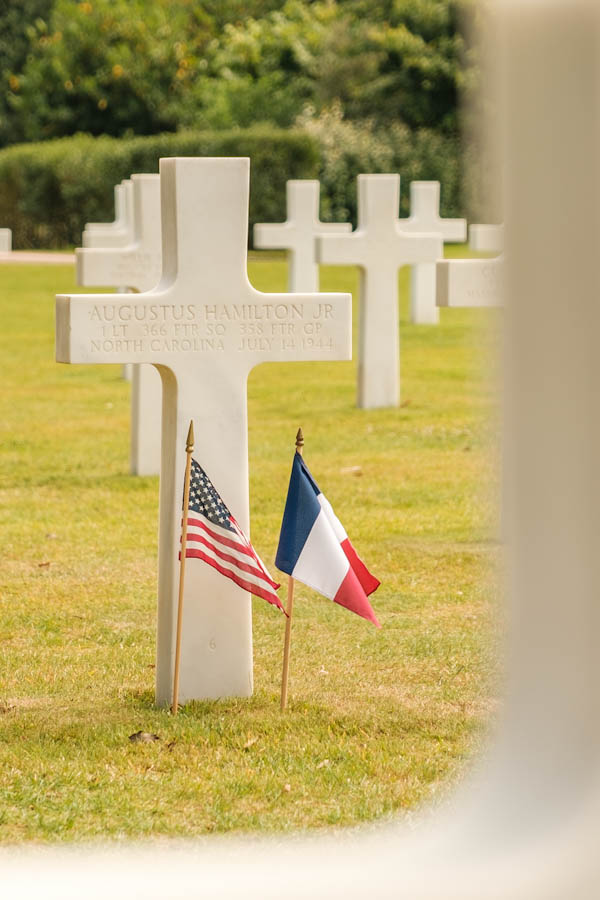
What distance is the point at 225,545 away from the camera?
160 inches

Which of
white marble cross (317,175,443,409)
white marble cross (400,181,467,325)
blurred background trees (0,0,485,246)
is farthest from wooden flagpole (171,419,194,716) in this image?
blurred background trees (0,0,485,246)

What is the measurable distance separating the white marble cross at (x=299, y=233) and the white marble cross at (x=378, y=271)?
170 inches

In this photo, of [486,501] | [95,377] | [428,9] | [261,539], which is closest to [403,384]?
[95,377]

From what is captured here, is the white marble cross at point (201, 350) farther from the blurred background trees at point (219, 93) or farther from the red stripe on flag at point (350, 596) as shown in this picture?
the blurred background trees at point (219, 93)

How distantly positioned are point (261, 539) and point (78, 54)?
37690 mm

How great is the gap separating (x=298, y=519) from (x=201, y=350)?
0.59 metres

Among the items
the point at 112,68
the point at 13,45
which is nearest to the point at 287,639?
the point at 112,68

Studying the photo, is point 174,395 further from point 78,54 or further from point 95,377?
point 78,54

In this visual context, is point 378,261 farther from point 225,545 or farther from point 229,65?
point 229,65

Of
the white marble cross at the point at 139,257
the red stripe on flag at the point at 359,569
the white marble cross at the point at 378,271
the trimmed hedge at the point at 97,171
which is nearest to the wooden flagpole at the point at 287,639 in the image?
the red stripe on flag at the point at 359,569

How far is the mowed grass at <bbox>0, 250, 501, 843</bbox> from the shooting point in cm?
331

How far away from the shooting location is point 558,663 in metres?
0.54

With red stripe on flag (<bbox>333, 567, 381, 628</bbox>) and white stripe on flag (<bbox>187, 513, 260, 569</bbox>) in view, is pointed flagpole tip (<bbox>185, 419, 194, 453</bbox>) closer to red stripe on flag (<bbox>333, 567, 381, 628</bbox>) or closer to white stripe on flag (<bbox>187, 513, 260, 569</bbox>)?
white stripe on flag (<bbox>187, 513, 260, 569</bbox>)

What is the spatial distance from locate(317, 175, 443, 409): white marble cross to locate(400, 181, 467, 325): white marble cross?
3.66 metres
